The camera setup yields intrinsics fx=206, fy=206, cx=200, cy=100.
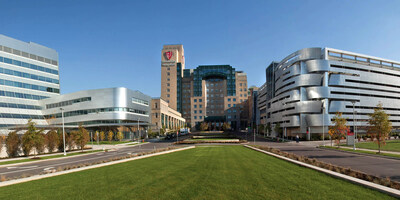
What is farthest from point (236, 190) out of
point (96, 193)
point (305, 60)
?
point (305, 60)

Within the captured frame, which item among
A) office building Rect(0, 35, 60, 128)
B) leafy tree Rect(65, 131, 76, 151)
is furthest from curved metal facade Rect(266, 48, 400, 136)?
office building Rect(0, 35, 60, 128)

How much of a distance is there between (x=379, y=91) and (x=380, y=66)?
10.4 metres

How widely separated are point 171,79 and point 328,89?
101 metres

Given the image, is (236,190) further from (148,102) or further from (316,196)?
(148,102)

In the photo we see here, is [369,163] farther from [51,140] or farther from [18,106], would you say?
[18,106]

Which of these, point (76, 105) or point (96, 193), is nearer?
point (96, 193)

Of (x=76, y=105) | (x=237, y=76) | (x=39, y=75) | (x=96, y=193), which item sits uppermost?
(x=237, y=76)

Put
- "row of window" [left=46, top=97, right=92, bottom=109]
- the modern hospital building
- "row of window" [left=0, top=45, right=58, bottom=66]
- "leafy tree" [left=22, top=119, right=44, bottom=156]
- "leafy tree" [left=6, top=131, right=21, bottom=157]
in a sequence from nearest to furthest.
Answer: "leafy tree" [left=22, top=119, right=44, bottom=156]
"leafy tree" [left=6, top=131, right=21, bottom=157]
the modern hospital building
"row of window" [left=0, top=45, right=58, bottom=66]
"row of window" [left=46, top=97, right=92, bottom=109]

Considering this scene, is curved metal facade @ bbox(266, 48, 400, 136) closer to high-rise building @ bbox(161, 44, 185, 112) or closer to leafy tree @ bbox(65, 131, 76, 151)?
leafy tree @ bbox(65, 131, 76, 151)

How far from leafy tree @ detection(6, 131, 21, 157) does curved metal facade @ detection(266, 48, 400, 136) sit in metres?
62.3

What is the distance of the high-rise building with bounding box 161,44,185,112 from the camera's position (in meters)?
142

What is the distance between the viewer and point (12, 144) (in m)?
30.4

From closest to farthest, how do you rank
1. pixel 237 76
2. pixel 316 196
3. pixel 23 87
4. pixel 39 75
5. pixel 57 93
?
pixel 316 196 → pixel 23 87 → pixel 39 75 → pixel 57 93 → pixel 237 76

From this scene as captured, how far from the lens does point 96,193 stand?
851 centimetres
